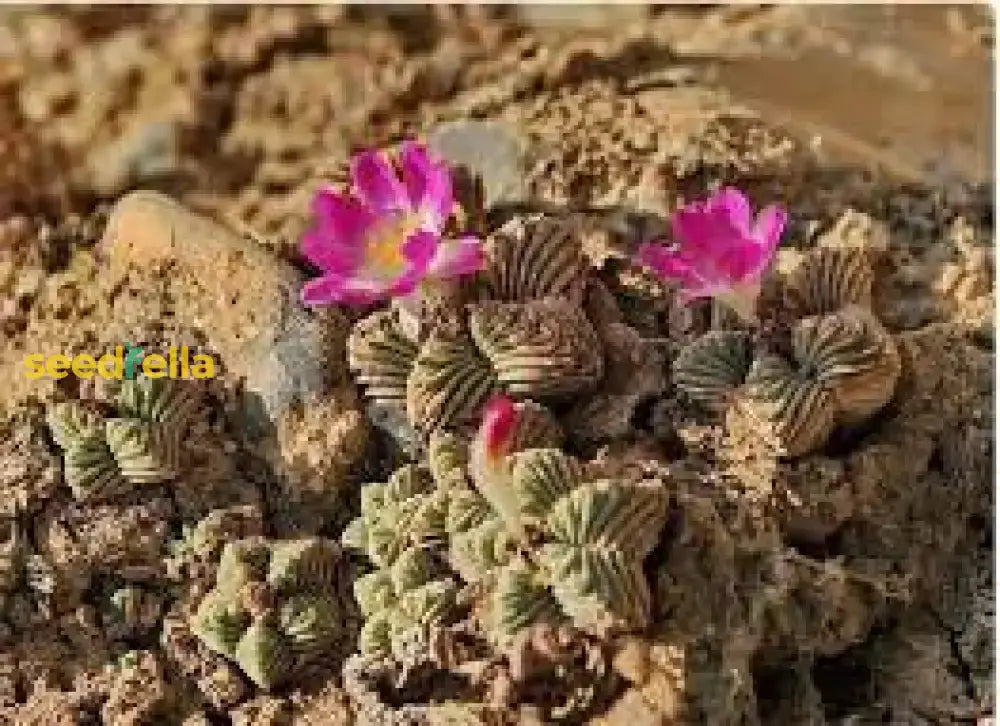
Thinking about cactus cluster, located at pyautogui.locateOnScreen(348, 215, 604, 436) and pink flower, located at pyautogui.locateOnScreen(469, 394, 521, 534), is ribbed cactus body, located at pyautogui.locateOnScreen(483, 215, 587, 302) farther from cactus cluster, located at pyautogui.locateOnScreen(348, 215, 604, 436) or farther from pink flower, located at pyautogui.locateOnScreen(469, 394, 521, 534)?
pink flower, located at pyautogui.locateOnScreen(469, 394, 521, 534)

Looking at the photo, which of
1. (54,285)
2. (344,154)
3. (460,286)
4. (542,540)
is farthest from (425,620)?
(344,154)

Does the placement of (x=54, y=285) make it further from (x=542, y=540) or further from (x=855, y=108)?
(x=855, y=108)

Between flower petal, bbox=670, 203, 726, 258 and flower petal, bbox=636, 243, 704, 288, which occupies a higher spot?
flower petal, bbox=670, 203, 726, 258

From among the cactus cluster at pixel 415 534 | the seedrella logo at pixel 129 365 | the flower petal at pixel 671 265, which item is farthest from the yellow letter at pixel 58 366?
the flower petal at pixel 671 265

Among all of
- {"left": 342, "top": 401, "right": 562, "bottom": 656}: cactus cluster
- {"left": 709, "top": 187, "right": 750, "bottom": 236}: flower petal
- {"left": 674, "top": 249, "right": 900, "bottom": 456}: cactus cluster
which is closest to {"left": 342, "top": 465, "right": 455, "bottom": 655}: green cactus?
{"left": 342, "top": 401, "right": 562, "bottom": 656}: cactus cluster

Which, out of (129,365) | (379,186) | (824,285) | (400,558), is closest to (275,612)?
(400,558)
